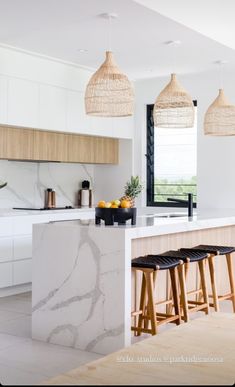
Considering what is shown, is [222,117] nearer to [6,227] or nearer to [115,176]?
[115,176]

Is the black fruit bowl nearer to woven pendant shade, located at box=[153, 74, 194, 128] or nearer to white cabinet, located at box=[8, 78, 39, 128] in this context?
woven pendant shade, located at box=[153, 74, 194, 128]

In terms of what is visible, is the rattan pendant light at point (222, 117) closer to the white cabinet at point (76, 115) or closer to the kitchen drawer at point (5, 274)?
the white cabinet at point (76, 115)

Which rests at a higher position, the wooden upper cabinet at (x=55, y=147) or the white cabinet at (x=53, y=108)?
the white cabinet at (x=53, y=108)

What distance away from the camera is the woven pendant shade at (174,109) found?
5387 mm

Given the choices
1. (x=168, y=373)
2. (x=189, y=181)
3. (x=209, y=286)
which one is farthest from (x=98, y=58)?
(x=168, y=373)

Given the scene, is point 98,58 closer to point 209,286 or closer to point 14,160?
point 14,160

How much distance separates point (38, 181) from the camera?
7285 mm

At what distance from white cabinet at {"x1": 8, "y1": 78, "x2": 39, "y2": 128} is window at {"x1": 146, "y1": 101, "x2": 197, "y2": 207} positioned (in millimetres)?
2089

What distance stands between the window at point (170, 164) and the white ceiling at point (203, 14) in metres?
1.93

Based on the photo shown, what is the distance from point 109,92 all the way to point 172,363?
323cm

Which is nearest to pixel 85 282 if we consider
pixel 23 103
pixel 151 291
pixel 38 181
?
pixel 151 291

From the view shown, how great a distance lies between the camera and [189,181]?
7.73 meters

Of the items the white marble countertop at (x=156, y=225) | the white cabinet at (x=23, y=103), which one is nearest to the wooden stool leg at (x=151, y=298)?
the white marble countertop at (x=156, y=225)

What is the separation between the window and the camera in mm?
7707
